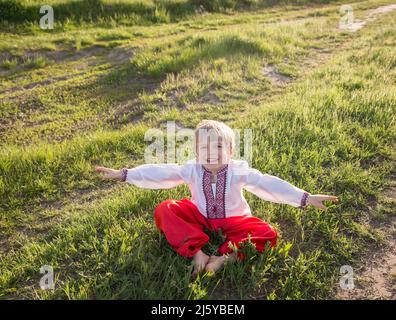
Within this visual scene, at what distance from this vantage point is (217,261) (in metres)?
2.96

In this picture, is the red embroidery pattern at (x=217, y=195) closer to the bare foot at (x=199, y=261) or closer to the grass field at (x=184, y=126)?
the grass field at (x=184, y=126)

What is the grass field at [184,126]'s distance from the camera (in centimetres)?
301

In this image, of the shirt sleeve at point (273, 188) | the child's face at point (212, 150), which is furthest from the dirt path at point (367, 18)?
the child's face at point (212, 150)

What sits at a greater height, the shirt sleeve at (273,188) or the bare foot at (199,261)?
the shirt sleeve at (273,188)

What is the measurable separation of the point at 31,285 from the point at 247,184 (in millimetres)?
1824

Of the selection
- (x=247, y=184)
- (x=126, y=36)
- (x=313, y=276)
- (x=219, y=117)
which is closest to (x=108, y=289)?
(x=247, y=184)

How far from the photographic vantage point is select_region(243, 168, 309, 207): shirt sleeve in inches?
120

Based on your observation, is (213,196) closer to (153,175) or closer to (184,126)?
(153,175)

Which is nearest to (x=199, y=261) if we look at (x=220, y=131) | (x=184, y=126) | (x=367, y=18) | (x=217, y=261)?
(x=217, y=261)

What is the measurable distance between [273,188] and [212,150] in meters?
0.56

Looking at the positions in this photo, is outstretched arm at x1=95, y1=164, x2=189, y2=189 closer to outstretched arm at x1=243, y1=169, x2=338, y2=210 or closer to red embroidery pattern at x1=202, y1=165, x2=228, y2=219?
red embroidery pattern at x1=202, y1=165, x2=228, y2=219

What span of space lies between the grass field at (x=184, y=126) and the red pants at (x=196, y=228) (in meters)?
0.11

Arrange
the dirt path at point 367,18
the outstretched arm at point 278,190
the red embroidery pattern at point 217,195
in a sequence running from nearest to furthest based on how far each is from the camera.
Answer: the outstretched arm at point 278,190 → the red embroidery pattern at point 217,195 → the dirt path at point 367,18

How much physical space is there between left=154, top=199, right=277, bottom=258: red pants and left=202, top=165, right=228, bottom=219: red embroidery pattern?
0.21 feet
